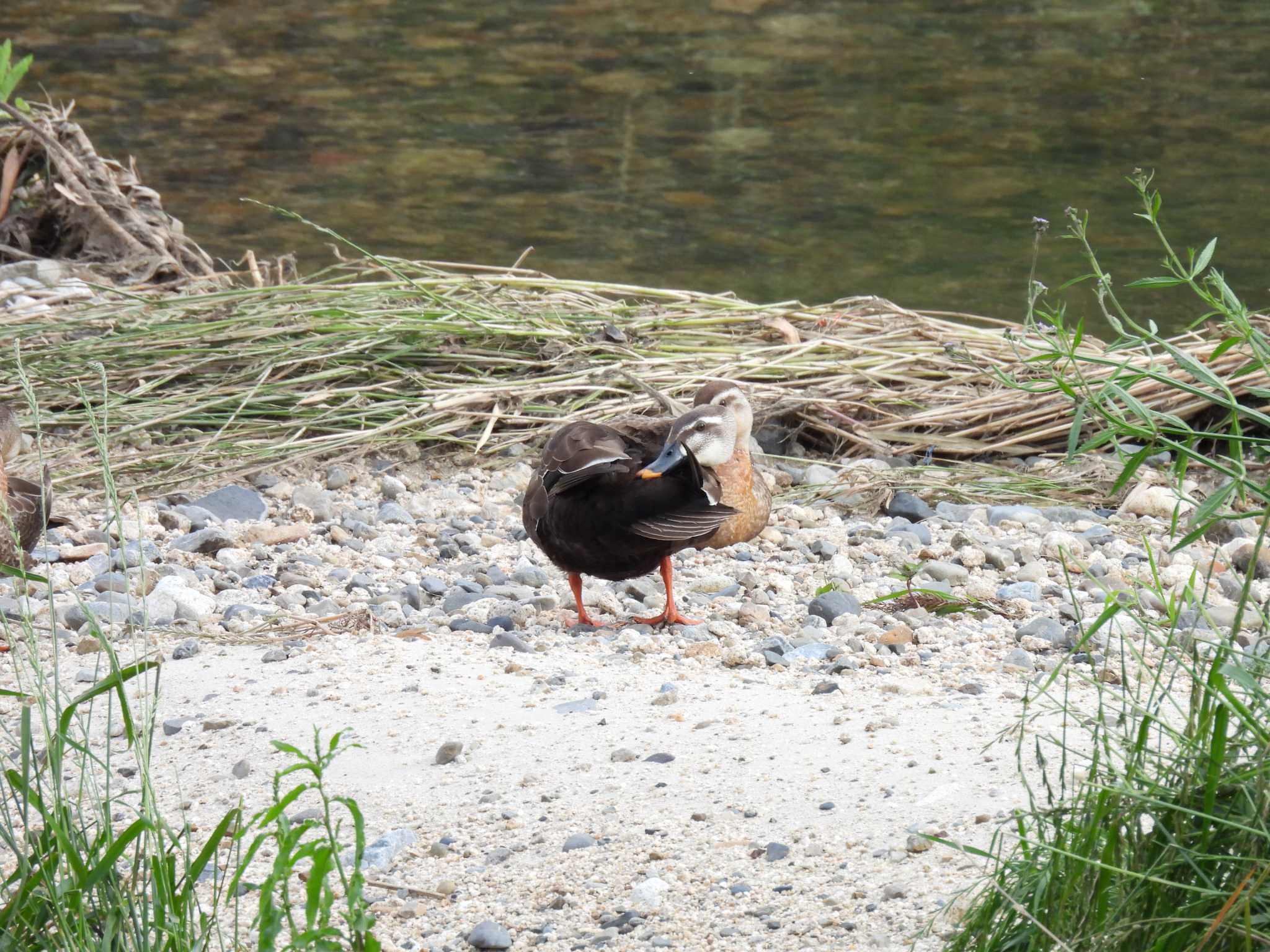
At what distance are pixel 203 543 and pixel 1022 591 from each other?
2.50 m

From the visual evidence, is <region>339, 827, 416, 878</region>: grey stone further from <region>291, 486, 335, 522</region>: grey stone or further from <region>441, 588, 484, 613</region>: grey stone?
<region>291, 486, 335, 522</region>: grey stone

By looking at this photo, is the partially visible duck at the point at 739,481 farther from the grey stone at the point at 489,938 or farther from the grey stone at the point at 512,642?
the grey stone at the point at 489,938

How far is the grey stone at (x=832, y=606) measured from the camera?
13.2 ft

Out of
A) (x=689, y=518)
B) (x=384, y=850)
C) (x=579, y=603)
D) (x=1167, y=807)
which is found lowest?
(x=579, y=603)

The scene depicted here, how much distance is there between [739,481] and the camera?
4.41 metres

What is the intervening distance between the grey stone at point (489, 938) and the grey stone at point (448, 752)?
0.65 metres

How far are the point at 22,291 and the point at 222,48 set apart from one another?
10.2 m

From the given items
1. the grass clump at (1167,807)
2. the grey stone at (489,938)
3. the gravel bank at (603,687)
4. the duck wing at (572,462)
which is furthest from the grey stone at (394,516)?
the grass clump at (1167,807)

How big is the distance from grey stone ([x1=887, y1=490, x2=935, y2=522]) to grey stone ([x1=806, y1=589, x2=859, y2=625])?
97cm

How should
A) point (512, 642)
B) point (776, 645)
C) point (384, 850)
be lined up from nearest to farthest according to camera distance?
point (384, 850) < point (776, 645) < point (512, 642)

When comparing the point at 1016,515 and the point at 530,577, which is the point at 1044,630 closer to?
the point at 1016,515

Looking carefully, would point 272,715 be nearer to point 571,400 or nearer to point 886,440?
point 571,400

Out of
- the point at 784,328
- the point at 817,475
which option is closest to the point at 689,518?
the point at 817,475

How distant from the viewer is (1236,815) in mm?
1861
